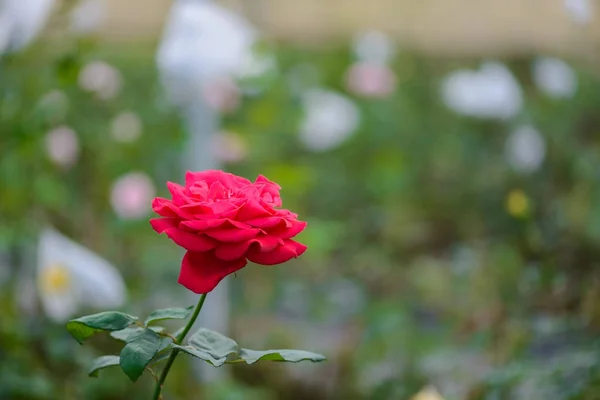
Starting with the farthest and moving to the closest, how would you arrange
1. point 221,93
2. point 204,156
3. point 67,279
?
point 221,93 < point 204,156 < point 67,279

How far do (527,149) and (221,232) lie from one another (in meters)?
1.82

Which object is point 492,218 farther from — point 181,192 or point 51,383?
point 181,192

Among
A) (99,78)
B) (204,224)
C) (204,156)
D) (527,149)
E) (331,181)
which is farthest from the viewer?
(331,181)

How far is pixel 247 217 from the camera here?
0.56 m

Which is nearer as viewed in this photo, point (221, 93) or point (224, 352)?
point (224, 352)

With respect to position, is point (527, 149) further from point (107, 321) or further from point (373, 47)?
point (107, 321)

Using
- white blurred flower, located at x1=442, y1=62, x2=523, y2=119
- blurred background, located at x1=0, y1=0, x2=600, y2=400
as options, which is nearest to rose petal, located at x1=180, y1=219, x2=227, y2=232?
blurred background, located at x1=0, y1=0, x2=600, y2=400

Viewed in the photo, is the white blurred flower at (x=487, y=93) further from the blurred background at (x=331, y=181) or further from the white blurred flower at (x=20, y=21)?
the white blurred flower at (x=20, y=21)

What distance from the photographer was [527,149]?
225 centimetres

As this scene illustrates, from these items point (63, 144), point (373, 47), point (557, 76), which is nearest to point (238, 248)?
point (63, 144)

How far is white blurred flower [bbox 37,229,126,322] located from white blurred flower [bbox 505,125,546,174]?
3.77 ft

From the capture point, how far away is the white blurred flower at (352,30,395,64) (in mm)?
2666

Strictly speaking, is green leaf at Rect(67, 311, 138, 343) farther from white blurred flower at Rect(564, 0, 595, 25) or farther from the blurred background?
white blurred flower at Rect(564, 0, 595, 25)

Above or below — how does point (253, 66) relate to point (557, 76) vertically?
below
